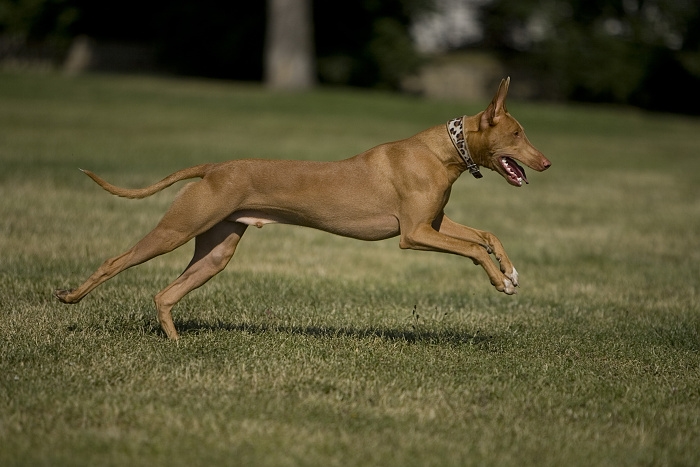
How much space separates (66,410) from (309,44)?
3270 cm

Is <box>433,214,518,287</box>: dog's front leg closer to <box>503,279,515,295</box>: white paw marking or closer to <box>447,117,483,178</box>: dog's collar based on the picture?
<box>503,279,515,295</box>: white paw marking

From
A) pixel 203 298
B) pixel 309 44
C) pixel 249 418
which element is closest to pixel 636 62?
pixel 309 44

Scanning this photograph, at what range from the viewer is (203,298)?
28.7 ft

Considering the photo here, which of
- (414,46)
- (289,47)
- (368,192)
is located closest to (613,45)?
(414,46)

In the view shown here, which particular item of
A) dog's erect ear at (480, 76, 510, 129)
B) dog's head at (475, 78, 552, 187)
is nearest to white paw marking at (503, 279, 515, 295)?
dog's head at (475, 78, 552, 187)

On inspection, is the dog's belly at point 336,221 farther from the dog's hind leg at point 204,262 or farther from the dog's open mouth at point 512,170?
the dog's open mouth at point 512,170

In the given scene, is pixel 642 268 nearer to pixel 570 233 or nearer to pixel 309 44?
pixel 570 233

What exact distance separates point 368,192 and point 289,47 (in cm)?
3027

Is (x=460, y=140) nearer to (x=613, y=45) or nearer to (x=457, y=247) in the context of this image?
(x=457, y=247)

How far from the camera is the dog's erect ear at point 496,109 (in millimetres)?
6926

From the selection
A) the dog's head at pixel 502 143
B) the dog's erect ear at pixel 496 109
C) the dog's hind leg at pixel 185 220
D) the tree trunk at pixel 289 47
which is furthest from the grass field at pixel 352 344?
the tree trunk at pixel 289 47

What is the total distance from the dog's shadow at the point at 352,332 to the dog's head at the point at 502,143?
1.31 m

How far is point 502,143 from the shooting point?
7031 mm

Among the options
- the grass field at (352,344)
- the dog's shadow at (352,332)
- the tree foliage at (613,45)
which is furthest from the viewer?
the tree foliage at (613,45)
